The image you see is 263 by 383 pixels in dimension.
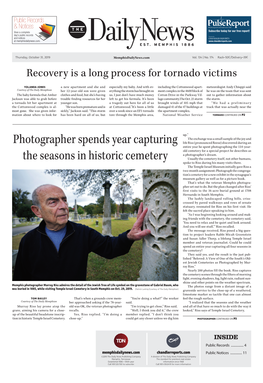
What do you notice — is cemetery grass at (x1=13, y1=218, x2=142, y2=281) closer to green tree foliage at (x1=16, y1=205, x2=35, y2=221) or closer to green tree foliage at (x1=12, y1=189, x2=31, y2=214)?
green tree foliage at (x1=16, y1=205, x2=35, y2=221)

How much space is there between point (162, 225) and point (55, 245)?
175 cm

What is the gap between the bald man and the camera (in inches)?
102

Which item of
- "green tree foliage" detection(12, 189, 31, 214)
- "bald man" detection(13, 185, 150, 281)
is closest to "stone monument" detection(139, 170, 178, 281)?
"bald man" detection(13, 185, 150, 281)

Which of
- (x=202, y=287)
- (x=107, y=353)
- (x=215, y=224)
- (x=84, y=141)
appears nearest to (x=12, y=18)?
(x=84, y=141)

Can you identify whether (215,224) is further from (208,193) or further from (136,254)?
(136,254)

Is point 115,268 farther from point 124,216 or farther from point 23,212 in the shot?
point 124,216

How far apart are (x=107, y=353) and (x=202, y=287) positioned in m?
1.84

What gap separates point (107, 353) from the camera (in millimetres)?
2539

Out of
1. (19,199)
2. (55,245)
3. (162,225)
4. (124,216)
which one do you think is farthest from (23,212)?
(124,216)

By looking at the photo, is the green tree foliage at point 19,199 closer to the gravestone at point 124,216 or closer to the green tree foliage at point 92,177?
the green tree foliage at point 92,177

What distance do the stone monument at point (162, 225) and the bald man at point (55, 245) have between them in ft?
0.78

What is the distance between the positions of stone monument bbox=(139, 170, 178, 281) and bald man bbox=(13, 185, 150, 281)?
Answer: 24 cm

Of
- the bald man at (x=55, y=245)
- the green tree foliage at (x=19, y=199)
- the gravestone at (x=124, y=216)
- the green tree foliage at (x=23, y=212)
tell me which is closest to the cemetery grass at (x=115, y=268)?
the green tree foliage at (x=23, y=212)

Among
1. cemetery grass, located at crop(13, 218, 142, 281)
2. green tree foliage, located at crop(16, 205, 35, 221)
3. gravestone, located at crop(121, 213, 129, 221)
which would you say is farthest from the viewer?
gravestone, located at crop(121, 213, 129, 221)
